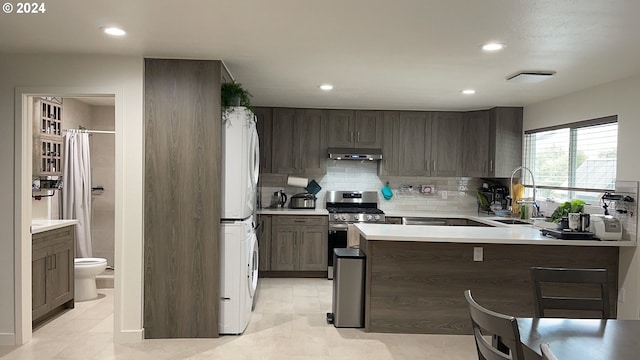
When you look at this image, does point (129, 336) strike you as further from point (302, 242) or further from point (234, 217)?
point (302, 242)

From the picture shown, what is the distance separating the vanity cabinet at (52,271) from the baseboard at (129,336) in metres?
0.88

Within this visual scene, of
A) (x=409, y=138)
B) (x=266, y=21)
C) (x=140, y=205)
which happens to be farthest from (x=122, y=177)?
(x=409, y=138)

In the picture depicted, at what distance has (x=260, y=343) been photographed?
4.03m

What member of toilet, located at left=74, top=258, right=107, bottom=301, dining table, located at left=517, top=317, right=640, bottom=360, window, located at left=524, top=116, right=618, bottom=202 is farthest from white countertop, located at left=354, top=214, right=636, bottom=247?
toilet, located at left=74, top=258, right=107, bottom=301

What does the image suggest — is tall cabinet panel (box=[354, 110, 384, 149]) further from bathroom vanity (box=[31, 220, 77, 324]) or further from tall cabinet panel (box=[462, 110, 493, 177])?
bathroom vanity (box=[31, 220, 77, 324])

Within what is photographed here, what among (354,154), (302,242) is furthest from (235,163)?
(354,154)

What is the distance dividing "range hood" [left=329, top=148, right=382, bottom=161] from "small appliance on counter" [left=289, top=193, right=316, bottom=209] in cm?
69

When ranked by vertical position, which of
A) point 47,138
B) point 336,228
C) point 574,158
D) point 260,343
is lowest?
point 260,343

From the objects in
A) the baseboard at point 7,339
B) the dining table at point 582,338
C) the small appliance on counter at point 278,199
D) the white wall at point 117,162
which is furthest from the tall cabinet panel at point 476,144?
the baseboard at point 7,339

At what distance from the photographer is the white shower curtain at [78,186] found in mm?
5539

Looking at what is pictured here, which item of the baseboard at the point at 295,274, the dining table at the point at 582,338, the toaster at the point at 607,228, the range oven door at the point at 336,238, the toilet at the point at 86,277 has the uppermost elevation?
the toaster at the point at 607,228

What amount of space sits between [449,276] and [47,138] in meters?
4.14

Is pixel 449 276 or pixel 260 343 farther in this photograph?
pixel 449 276

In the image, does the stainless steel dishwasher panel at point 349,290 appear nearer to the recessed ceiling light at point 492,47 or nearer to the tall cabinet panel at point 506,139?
the recessed ceiling light at point 492,47
